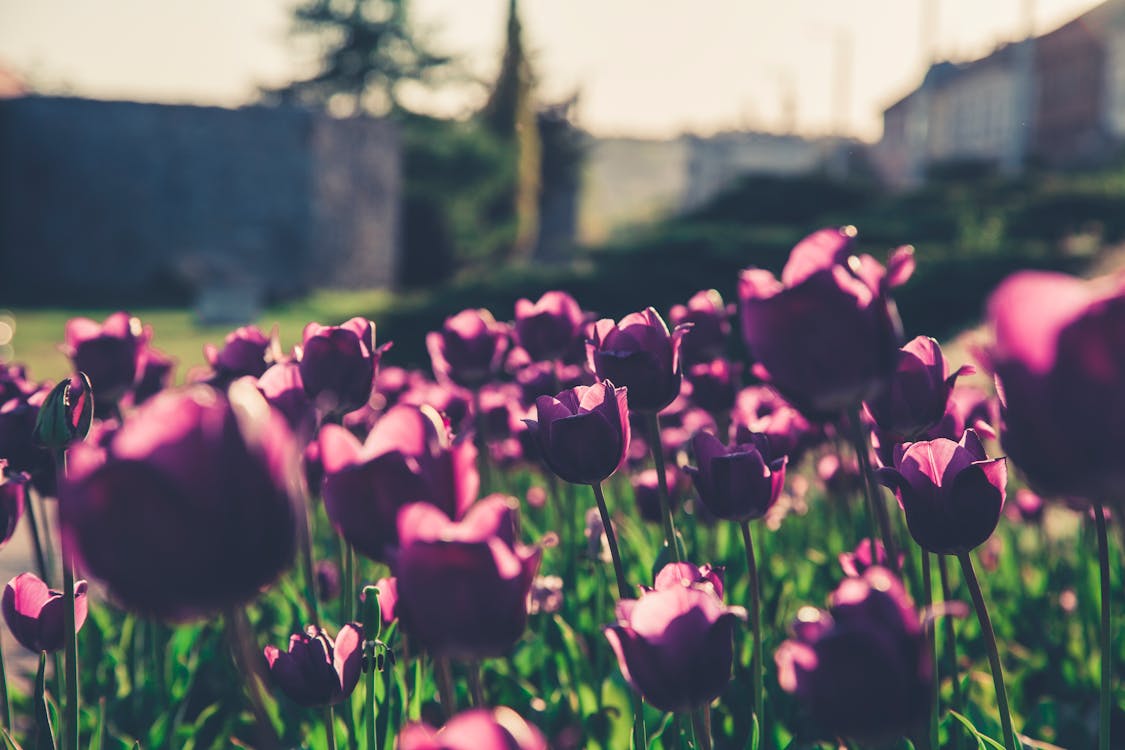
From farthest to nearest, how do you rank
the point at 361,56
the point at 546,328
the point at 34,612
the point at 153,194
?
the point at 361,56 < the point at 153,194 < the point at 546,328 < the point at 34,612

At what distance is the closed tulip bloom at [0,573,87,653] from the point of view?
3.98 feet

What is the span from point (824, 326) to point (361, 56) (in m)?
32.2

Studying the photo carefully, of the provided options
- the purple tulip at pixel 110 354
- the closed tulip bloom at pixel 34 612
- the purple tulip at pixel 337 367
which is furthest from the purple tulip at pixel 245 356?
the closed tulip bloom at pixel 34 612

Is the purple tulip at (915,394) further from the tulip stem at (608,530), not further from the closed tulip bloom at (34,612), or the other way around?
the closed tulip bloom at (34,612)

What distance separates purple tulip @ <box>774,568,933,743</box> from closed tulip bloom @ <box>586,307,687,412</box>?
0.49 meters

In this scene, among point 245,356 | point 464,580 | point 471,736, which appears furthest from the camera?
point 245,356

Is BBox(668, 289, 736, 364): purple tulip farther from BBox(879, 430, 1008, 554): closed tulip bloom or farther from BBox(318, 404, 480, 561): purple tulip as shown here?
BBox(318, 404, 480, 561): purple tulip

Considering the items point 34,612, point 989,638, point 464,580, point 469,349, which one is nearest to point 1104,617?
point 989,638

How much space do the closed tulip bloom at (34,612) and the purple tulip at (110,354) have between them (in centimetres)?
40

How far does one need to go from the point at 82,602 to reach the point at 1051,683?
172cm

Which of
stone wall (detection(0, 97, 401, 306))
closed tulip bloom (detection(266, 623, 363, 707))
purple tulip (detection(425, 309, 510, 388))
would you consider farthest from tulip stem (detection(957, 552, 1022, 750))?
stone wall (detection(0, 97, 401, 306))

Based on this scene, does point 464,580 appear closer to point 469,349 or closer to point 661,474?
point 661,474

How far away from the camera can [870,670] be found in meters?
0.64

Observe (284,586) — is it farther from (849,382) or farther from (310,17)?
(310,17)
